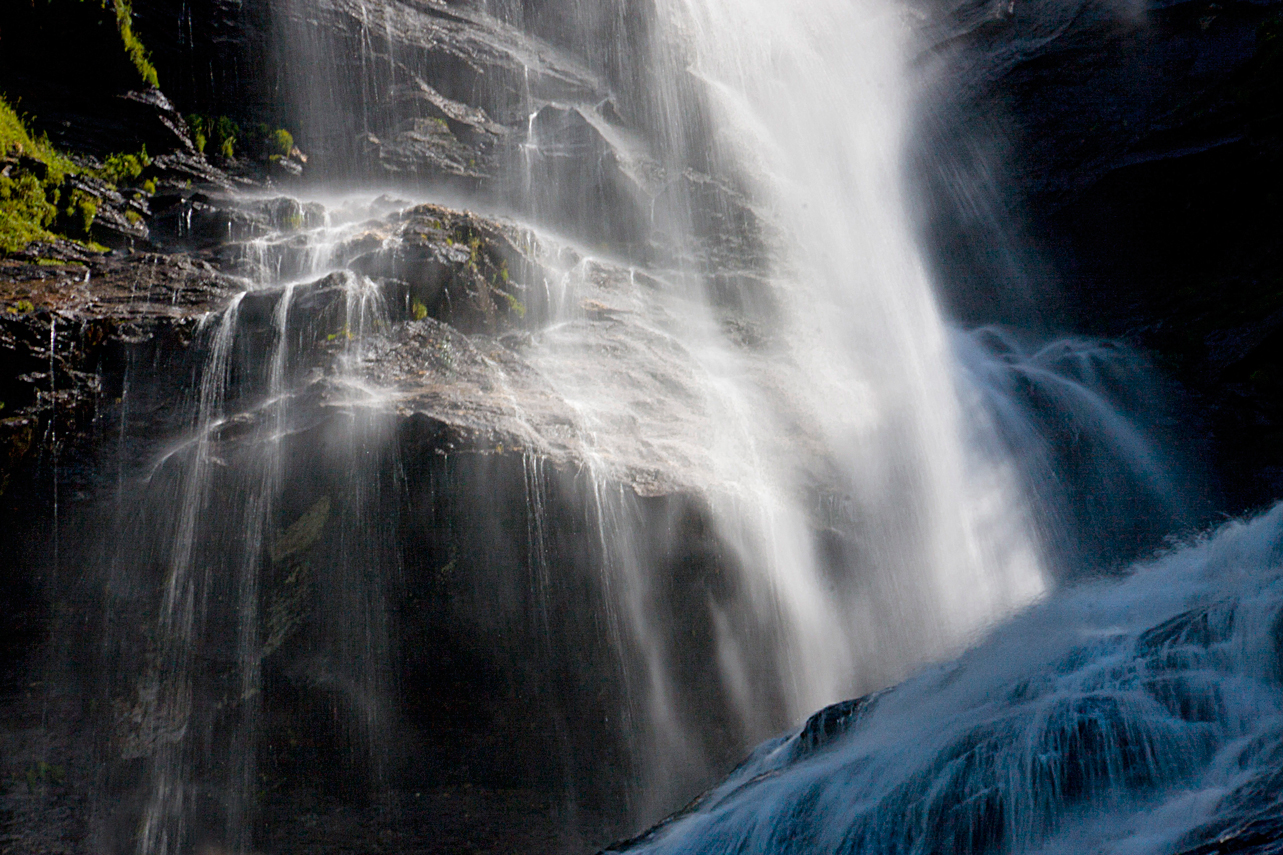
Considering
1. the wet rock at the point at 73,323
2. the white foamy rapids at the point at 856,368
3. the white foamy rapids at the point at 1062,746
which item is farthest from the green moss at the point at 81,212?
the white foamy rapids at the point at 1062,746

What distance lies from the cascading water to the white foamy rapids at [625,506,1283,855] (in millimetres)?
45

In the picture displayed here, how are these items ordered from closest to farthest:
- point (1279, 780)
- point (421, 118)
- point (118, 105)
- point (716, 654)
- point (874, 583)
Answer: point (1279, 780) → point (716, 654) → point (874, 583) → point (118, 105) → point (421, 118)

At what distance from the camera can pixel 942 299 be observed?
16.1 metres

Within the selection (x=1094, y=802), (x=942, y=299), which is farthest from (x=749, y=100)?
(x=1094, y=802)

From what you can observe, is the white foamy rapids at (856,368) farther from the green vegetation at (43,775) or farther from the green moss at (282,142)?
the green moss at (282,142)

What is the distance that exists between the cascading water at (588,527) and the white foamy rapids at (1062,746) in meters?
0.05

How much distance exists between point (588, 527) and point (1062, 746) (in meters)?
4.98

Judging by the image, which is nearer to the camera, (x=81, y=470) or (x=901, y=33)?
(x=81, y=470)

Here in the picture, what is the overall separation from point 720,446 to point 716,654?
99.5 inches

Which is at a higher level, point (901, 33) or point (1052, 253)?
point (901, 33)

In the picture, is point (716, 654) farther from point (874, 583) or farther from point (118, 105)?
point (118, 105)

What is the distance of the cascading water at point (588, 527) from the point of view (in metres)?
7.75

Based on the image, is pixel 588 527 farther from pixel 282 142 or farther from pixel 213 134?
pixel 213 134

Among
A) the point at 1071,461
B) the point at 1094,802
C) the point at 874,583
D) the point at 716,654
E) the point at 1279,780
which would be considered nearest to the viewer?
the point at 1279,780
